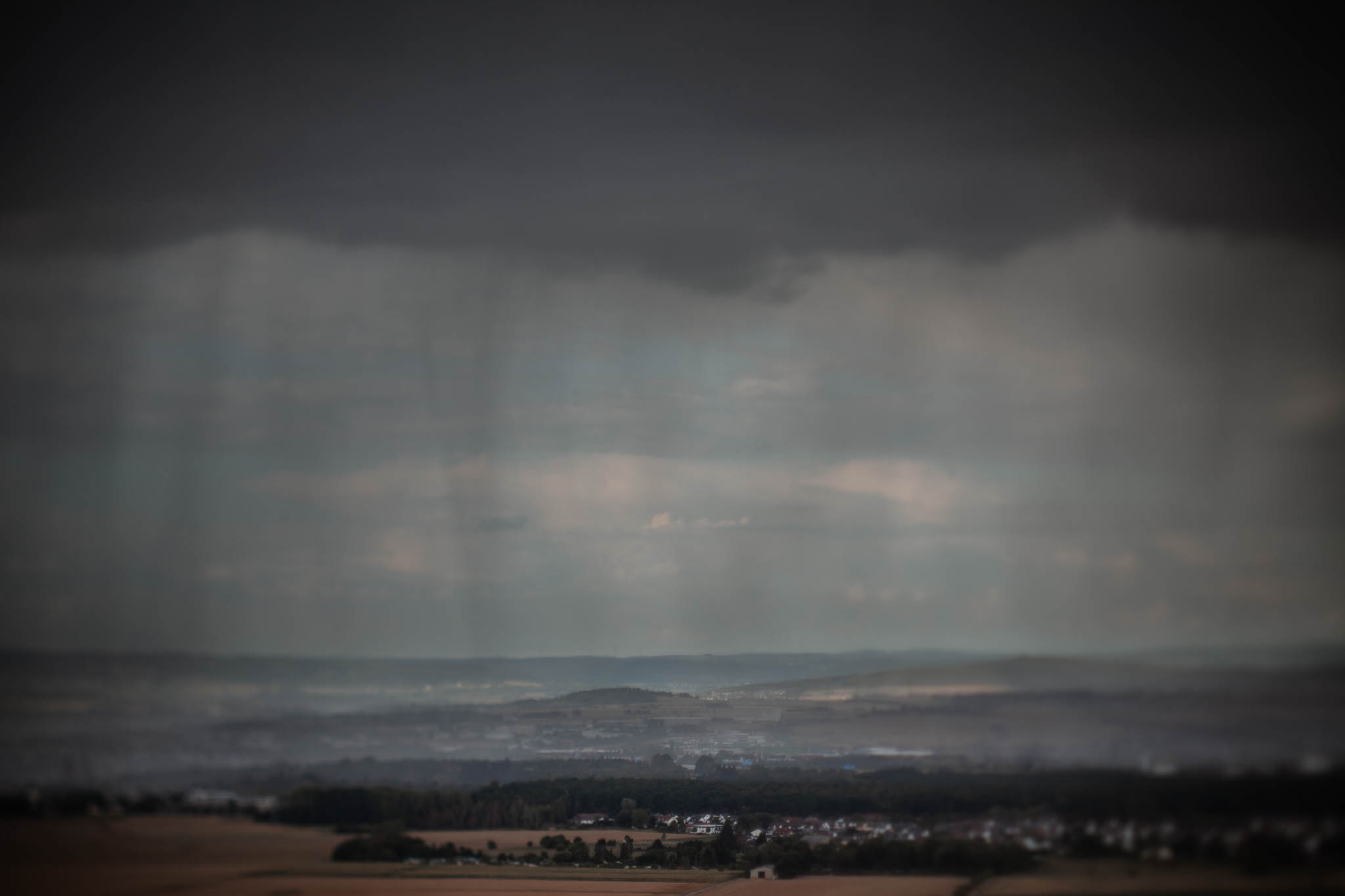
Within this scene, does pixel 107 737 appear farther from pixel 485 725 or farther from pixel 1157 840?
pixel 1157 840

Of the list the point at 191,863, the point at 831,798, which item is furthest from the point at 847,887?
the point at 191,863

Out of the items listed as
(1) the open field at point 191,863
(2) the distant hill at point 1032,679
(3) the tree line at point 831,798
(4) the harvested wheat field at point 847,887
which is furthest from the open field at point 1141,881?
(1) the open field at point 191,863

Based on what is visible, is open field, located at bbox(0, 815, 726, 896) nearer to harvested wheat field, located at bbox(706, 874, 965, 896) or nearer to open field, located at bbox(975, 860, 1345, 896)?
harvested wheat field, located at bbox(706, 874, 965, 896)

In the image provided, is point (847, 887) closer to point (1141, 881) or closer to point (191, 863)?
point (1141, 881)

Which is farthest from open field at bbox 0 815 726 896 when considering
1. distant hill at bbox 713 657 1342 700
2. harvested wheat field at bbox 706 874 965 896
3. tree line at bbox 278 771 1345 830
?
distant hill at bbox 713 657 1342 700

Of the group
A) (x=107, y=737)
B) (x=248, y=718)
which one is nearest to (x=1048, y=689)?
(x=248, y=718)

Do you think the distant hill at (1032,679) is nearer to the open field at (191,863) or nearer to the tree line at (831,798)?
the tree line at (831,798)

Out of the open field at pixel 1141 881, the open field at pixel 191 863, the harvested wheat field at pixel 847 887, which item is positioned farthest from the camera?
the harvested wheat field at pixel 847 887
